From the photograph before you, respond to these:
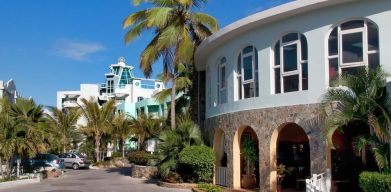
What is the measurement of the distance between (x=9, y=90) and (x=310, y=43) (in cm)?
4083

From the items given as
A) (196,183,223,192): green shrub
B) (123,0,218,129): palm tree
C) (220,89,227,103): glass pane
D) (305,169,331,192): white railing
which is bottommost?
(196,183,223,192): green shrub

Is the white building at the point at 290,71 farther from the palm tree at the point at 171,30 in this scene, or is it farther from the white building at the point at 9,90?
the white building at the point at 9,90

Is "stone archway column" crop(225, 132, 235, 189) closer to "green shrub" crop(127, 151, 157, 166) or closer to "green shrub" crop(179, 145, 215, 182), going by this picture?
"green shrub" crop(179, 145, 215, 182)

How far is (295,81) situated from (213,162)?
253 inches

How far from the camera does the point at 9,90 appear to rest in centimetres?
5041

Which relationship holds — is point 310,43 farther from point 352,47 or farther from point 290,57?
point 352,47

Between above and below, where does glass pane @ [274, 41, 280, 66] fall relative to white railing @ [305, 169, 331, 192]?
above

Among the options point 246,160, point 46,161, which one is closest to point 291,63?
point 246,160

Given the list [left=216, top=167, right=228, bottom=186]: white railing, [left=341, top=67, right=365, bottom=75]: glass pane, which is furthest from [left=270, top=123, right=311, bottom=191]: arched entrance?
[left=341, top=67, right=365, bottom=75]: glass pane

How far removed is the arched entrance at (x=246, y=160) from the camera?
19.9 m

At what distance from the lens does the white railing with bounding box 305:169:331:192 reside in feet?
46.5

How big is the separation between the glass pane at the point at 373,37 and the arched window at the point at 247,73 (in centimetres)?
489

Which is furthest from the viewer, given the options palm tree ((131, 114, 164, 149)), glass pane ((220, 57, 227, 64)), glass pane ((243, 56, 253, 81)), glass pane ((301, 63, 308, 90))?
palm tree ((131, 114, 164, 149))

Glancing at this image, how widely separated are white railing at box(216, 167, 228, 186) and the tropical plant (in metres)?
1.89
